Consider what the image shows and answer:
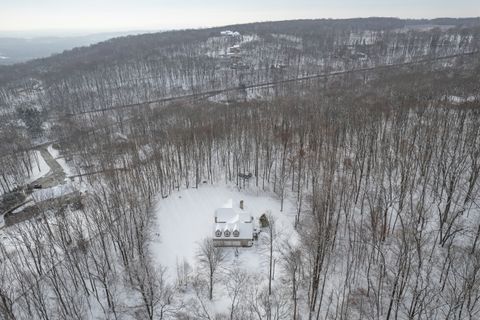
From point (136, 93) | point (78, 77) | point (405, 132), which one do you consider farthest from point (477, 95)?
point (78, 77)

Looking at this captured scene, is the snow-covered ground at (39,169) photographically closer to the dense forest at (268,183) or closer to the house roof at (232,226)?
the dense forest at (268,183)

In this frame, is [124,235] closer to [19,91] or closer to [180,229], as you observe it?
[180,229]

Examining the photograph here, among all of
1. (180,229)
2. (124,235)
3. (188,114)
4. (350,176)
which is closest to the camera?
(124,235)

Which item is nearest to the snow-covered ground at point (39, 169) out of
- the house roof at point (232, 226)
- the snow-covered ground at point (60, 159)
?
the snow-covered ground at point (60, 159)

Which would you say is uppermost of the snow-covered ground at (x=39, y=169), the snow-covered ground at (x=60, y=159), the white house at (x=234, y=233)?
the white house at (x=234, y=233)

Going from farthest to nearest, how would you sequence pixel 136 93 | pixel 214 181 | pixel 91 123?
1. pixel 136 93
2. pixel 91 123
3. pixel 214 181

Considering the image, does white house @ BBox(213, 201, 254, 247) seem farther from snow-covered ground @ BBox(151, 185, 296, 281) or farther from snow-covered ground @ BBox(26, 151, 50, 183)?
snow-covered ground @ BBox(26, 151, 50, 183)
